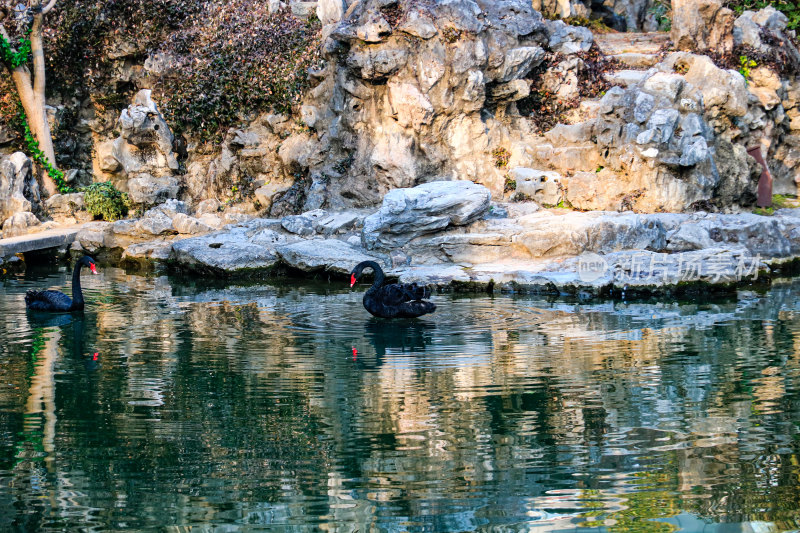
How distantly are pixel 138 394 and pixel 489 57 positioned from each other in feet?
44.8

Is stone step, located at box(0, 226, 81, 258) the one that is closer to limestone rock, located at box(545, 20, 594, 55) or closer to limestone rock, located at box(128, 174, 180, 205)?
limestone rock, located at box(128, 174, 180, 205)

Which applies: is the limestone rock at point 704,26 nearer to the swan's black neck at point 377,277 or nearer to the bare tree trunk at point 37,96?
the swan's black neck at point 377,277

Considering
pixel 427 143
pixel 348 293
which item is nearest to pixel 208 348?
pixel 348 293

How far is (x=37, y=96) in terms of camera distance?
70.6 ft

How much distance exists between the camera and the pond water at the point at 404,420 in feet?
18.0

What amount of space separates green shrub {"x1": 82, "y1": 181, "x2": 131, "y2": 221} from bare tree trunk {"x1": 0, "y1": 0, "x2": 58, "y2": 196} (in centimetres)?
182

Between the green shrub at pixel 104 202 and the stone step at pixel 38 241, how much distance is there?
1.09m

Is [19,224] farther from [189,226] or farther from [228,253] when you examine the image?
[228,253]

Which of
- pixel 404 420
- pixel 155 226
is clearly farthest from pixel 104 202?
pixel 404 420

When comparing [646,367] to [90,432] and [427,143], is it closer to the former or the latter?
[90,432]

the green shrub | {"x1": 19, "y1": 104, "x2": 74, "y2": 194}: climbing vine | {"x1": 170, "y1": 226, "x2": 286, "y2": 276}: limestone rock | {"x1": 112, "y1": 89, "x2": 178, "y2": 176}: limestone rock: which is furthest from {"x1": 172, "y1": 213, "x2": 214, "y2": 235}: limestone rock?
{"x1": 19, "y1": 104, "x2": 74, "y2": 194}: climbing vine

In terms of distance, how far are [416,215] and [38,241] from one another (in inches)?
325

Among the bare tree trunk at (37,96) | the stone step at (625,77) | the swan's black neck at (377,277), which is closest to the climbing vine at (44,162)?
the bare tree trunk at (37,96)

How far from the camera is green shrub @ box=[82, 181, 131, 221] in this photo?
2031 centimetres
